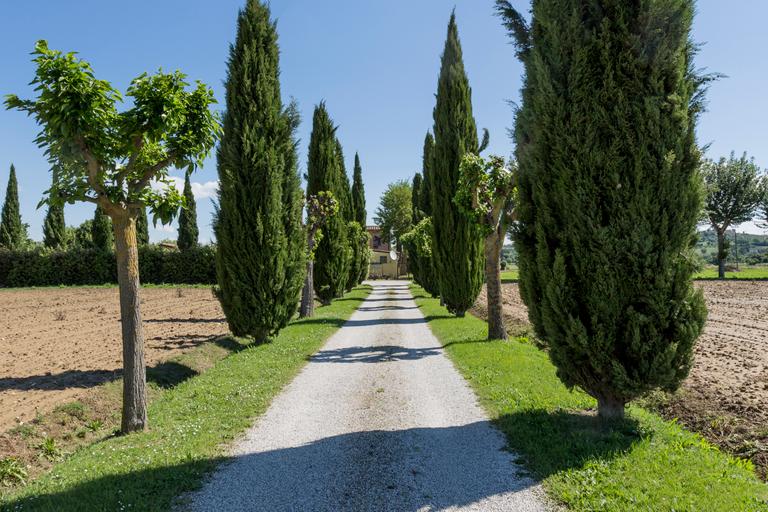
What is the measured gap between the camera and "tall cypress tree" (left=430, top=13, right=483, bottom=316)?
54.9 ft

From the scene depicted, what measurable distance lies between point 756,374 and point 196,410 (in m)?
9.63

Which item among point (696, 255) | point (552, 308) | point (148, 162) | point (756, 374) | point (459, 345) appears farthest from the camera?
point (459, 345)

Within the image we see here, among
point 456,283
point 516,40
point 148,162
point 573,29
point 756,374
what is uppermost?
point 516,40

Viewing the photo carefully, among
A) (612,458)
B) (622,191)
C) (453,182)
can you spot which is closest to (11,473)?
(612,458)

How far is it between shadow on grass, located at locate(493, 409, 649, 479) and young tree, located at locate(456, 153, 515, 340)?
6236 millimetres

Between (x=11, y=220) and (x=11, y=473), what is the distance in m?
53.6

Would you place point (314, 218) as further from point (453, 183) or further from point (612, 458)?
point (612, 458)

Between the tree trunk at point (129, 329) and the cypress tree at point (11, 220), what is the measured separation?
166 ft

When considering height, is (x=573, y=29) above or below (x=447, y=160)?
below

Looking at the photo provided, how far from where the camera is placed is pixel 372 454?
16.4 ft

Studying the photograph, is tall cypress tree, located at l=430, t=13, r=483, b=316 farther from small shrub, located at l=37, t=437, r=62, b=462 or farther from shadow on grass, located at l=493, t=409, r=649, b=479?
small shrub, located at l=37, t=437, r=62, b=462

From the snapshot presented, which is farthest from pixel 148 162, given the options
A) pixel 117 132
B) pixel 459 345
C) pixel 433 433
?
pixel 459 345

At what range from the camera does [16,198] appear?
46438 millimetres

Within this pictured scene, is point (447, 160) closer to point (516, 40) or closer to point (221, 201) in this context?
point (221, 201)
